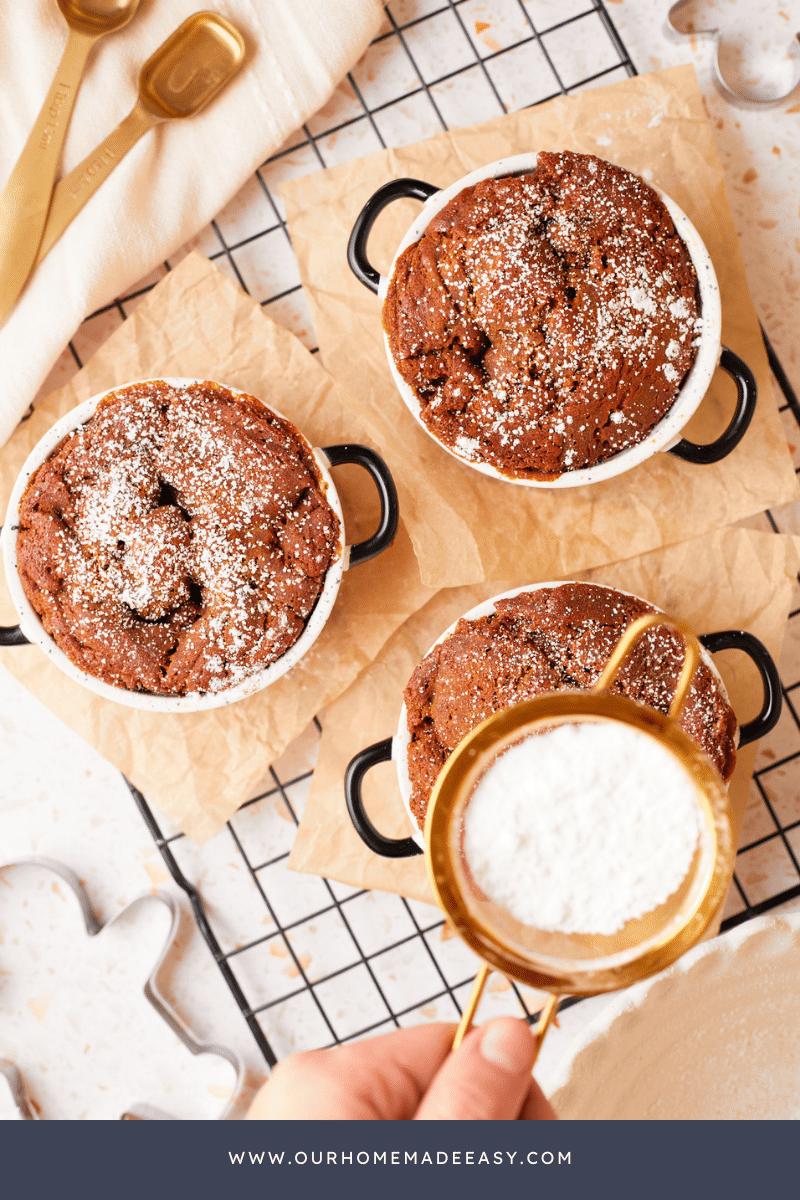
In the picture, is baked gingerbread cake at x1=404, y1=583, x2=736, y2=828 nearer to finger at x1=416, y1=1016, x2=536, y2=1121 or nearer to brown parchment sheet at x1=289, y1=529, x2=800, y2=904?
brown parchment sheet at x1=289, y1=529, x2=800, y2=904

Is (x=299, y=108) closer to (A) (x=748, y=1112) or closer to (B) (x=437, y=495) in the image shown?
(B) (x=437, y=495)

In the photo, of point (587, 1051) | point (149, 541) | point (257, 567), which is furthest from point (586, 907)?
point (149, 541)

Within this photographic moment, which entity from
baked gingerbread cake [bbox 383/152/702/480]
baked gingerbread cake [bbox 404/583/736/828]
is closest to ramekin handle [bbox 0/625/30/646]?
baked gingerbread cake [bbox 404/583/736/828]

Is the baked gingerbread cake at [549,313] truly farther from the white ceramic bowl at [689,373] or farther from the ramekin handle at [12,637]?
the ramekin handle at [12,637]

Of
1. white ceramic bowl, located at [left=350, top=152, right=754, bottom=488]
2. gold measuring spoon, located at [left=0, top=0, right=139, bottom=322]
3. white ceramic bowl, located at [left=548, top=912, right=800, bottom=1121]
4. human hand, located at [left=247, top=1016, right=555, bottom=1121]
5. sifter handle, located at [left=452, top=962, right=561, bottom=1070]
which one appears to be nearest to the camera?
sifter handle, located at [left=452, top=962, right=561, bottom=1070]
